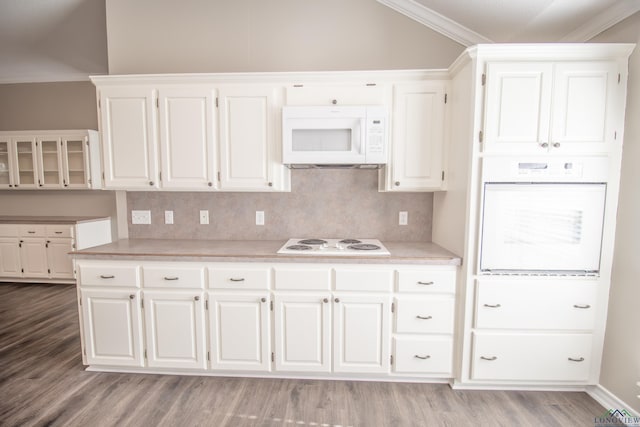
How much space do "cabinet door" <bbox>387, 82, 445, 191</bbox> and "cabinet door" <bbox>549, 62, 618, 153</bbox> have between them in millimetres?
674

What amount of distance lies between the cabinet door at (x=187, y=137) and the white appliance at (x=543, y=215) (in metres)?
1.96

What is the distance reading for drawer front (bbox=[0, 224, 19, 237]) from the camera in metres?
4.16

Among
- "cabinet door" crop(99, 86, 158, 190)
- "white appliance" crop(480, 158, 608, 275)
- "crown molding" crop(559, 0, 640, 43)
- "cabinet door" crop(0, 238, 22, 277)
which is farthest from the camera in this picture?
"cabinet door" crop(0, 238, 22, 277)

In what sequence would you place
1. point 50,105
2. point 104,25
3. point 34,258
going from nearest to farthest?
point 104,25 → point 34,258 → point 50,105

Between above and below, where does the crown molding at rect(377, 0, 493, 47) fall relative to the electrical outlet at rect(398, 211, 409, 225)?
above

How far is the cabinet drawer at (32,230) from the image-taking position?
414 centimetres

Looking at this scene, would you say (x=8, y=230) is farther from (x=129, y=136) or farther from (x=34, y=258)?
(x=129, y=136)

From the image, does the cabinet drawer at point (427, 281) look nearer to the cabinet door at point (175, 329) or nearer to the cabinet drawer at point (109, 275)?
the cabinet door at point (175, 329)

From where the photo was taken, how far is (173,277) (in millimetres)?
2096

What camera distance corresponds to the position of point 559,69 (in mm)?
1830

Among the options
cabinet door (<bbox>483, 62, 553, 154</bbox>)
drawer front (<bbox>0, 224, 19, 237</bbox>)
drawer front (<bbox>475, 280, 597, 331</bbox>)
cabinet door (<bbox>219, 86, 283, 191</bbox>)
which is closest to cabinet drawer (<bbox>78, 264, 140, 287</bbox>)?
cabinet door (<bbox>219, 86, 283, 191</bbox>)

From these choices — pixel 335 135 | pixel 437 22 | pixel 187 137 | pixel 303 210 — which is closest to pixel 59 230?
pixel 187 137

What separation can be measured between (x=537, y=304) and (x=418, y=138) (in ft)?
4.47

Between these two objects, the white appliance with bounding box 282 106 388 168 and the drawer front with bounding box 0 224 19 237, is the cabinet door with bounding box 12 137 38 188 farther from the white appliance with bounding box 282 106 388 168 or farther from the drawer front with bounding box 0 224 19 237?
the white appliance with bounding box 282 106 388 168
